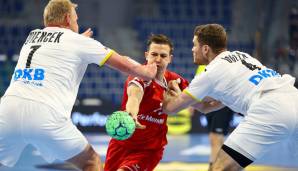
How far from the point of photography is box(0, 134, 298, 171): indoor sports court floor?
383 inches

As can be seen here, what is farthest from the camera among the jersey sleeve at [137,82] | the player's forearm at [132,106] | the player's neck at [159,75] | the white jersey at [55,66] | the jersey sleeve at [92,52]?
the player's neck at [159,75]

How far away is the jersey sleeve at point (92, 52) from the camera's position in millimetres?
5273

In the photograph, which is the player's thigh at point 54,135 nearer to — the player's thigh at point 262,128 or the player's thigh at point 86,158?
the player's thigh at point 86,158

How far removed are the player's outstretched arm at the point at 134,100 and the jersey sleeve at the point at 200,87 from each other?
0.48m

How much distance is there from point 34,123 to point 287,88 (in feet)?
7.27

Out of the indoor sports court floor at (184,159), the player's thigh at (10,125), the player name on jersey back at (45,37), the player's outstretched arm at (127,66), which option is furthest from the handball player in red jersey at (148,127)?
the indoor sports court floor at (184,159)

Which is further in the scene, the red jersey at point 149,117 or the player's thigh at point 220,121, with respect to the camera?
the player's thigh at point 220,121

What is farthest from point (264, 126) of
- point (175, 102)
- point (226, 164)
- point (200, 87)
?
point (175, 102)

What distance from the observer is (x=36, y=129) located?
5035 mm

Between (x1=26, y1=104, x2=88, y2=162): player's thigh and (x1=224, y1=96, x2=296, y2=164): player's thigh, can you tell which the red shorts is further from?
(x1=224, y1=96, x2=296, y2=164): player's thigh

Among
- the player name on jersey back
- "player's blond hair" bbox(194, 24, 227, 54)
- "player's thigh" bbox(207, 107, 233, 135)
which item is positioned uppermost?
the player name on jersey back

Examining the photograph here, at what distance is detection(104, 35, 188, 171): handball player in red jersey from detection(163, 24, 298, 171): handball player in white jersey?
0.25m

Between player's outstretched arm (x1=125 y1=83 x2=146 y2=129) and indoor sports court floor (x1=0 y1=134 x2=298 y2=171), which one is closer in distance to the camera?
player's outstretched arm (x1=125 y1=83 x2=146 y2=129)

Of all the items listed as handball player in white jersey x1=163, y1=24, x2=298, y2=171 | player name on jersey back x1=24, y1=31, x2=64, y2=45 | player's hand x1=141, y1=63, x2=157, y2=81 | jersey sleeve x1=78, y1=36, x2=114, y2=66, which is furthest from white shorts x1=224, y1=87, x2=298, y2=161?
player name on jersey back x1=24, y1=31, x2=64, y2=45
